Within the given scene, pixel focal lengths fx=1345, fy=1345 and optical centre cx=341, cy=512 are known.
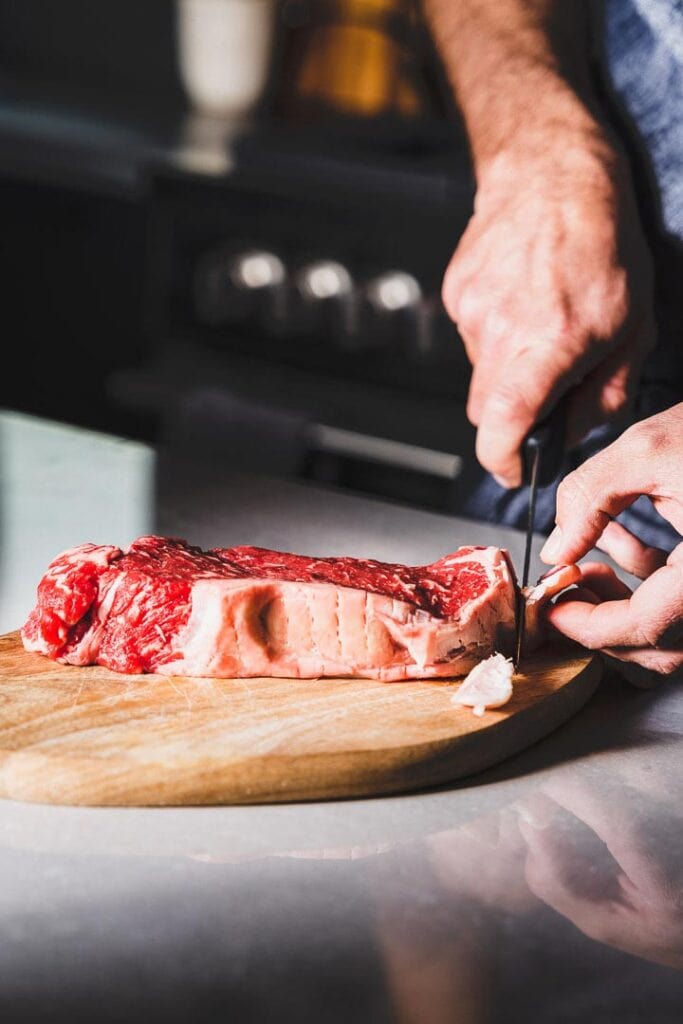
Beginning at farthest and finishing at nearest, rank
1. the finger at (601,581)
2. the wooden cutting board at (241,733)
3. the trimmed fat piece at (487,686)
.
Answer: the finger at (601,581) → the trimmed fat piece at (487,686) → the wooden cutting board at (241,733)

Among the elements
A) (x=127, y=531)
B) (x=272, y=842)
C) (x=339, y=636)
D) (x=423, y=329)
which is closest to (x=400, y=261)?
(x=423, y=329)

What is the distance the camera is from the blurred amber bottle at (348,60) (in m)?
3.68

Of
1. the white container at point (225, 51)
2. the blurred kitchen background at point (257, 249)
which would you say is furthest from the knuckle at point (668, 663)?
the white container at point (225, 51)

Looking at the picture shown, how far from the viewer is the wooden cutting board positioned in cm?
117

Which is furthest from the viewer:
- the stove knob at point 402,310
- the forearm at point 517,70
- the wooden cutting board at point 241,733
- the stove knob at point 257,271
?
the stove knob at point 257,271

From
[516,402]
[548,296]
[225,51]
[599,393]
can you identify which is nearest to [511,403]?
[516,402]

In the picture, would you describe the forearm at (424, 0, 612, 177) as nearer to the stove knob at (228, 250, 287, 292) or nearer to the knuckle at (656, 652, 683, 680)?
the knuckle at (656, 652, 683, 680)

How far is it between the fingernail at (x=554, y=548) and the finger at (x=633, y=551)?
0.12 metres

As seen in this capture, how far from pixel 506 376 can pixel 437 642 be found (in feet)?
1.36

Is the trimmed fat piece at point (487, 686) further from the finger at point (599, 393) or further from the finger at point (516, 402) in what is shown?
the finger at point (599, 393)

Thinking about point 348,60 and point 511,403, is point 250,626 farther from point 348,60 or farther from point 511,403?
point 348,60

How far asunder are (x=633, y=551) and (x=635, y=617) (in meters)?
0.19

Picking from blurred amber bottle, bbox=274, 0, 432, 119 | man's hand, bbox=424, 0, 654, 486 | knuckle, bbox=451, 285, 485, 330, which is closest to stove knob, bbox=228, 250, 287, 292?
blurred amber bottle, bbox=274, 0, 432, 119

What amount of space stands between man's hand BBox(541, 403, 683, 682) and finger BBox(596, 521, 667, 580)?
0.29 feet
